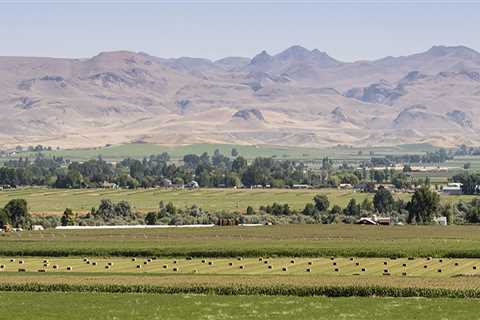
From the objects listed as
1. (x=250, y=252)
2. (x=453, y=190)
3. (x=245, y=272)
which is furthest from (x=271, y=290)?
(x=453, y=190)

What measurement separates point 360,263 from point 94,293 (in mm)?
24083

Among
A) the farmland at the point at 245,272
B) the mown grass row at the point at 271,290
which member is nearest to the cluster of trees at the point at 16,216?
the farmland at the point at 245,272

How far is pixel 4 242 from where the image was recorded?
9681 centimetres

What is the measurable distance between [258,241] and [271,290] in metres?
37.6

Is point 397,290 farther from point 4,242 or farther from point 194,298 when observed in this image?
point 4,242

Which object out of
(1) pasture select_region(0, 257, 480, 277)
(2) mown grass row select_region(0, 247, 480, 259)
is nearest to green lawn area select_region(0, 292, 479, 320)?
(1) pasture select_region(0, 257, 480, 277)

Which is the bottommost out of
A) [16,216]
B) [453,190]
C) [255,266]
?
[255,266]

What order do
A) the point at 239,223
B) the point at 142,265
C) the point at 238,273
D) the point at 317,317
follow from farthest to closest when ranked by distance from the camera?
1. the point at 239,223
2. the point at 142,265
3. the point at 238,273
4. the point at 317,317

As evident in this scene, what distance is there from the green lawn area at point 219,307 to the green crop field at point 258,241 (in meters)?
28.3

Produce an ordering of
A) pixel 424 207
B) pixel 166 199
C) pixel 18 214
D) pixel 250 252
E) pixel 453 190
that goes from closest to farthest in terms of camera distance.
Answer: pixel 250 252, pixel 18 214, pixel 424 207, pixel 166 199, pixel 453 190

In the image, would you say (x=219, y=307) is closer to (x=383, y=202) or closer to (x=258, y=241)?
(x=258, y=241)

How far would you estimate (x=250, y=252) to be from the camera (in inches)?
3393

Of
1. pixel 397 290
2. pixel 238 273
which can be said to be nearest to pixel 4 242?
pixel 238 273

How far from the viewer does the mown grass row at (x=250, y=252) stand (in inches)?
3327
